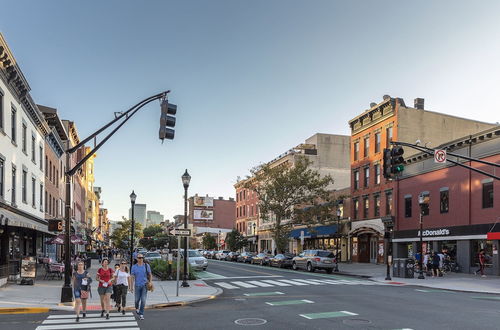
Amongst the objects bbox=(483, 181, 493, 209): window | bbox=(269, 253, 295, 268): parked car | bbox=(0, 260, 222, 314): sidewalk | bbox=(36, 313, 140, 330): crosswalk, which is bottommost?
bbox=(269, 253, 295, 268): parked car

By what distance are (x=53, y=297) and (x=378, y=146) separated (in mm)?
34210

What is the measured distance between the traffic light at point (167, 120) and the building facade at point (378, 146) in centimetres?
3191

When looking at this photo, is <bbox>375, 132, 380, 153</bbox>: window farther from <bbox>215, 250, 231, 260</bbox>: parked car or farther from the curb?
the curb

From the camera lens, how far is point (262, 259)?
4944 centimetres

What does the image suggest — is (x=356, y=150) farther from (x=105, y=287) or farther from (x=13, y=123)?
(x=105, y=287)

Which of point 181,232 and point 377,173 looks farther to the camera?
point 377,173

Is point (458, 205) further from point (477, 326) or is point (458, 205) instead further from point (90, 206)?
point (90, 206)

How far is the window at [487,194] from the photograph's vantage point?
3095 cm

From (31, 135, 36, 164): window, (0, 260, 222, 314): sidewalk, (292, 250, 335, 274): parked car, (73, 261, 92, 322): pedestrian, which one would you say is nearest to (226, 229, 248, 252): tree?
(292, 250, 335, 274): parked car

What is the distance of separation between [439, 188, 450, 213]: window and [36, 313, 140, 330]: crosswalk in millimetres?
27575

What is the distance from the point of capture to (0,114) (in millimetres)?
23766

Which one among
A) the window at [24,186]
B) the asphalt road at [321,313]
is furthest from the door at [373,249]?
the window at [24,186]

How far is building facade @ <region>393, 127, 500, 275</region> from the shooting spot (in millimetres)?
30781

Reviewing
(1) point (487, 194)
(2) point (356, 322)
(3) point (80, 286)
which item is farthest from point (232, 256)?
(2) point (356, 322)
